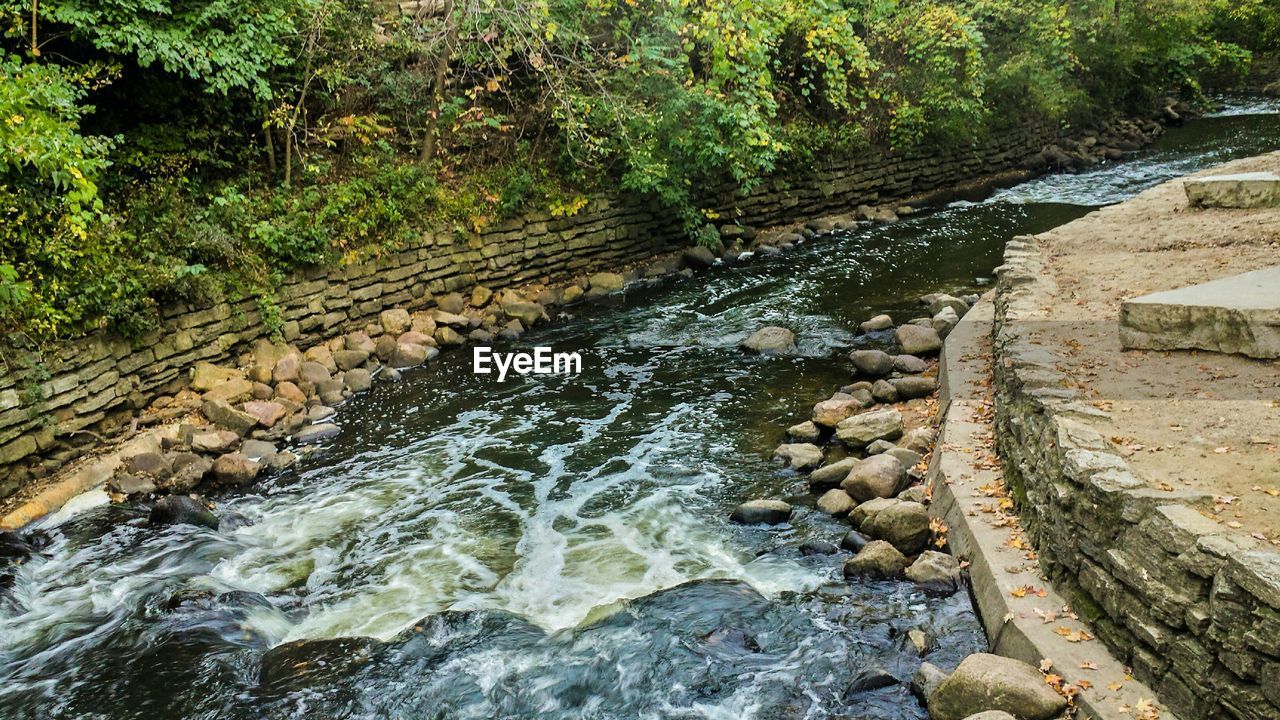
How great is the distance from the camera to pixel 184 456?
6969 mm

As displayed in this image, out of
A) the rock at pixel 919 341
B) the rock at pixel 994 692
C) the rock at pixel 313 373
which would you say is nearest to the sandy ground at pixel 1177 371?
the rock at pixel 994 692

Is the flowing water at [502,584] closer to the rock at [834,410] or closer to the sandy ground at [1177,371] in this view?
the rock at [834,410]

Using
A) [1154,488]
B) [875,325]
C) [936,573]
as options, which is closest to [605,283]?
[875,325]

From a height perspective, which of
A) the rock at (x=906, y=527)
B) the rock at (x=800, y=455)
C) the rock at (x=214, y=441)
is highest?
the rock at (x=214, y=441)

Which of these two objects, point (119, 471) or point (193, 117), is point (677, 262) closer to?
point (193, 117)

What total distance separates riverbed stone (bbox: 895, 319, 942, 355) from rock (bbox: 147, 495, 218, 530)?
20.1 ft

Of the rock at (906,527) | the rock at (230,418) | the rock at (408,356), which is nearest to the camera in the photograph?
the rock at (906,527)

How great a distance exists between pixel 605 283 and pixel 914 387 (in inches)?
212

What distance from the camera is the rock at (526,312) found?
10586mm

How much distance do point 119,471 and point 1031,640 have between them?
6449 millimetres

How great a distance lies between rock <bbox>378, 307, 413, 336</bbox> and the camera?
9930 mm

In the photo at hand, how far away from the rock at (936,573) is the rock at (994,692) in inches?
35.5

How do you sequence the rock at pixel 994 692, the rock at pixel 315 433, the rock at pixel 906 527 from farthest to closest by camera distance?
1. the rock at pixel 315 433
2. the rock at pixel 906 527
3. the rock at pixel 994 692

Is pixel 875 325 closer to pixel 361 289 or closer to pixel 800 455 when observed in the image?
pixel 800 455
